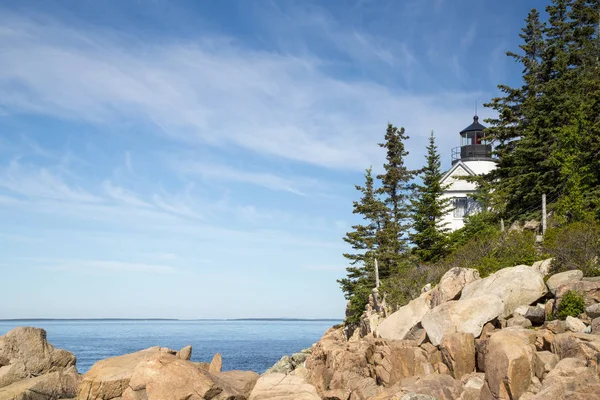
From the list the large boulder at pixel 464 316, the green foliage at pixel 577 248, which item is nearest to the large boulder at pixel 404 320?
the large boulder at pixel 464 316

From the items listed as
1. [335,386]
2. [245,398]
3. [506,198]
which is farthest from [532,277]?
[506,198]

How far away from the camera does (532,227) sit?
2950 cm

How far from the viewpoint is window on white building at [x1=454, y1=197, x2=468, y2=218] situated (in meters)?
48.0

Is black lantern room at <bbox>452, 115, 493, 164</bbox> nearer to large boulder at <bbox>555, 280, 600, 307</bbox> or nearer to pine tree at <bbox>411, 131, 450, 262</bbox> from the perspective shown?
pine tree at <bbox>411, 131, 450, 262</bbox>

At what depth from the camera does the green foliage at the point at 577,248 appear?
21.3m

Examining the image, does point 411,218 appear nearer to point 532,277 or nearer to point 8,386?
point 532,277

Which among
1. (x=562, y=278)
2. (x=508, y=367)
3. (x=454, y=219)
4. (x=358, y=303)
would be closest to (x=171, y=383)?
(x=508, y=367)

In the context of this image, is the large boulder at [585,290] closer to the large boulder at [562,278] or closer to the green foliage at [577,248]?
the large boulder at [562,278]

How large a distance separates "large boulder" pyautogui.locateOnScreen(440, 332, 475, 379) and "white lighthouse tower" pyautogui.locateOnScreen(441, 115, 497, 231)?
30.0 meters

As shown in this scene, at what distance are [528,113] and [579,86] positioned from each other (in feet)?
12.3

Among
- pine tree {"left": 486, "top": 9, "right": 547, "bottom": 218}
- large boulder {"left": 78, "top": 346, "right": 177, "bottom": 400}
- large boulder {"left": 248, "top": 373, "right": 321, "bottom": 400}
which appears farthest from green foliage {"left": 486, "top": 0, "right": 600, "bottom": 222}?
large boulder {"left": 78, "top": 346, "right": 177, "bottom": 400}

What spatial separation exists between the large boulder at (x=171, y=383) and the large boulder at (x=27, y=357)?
5711 millimetres

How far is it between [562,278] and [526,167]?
1482 centimetres

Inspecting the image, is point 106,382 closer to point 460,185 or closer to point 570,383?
point 570,383
